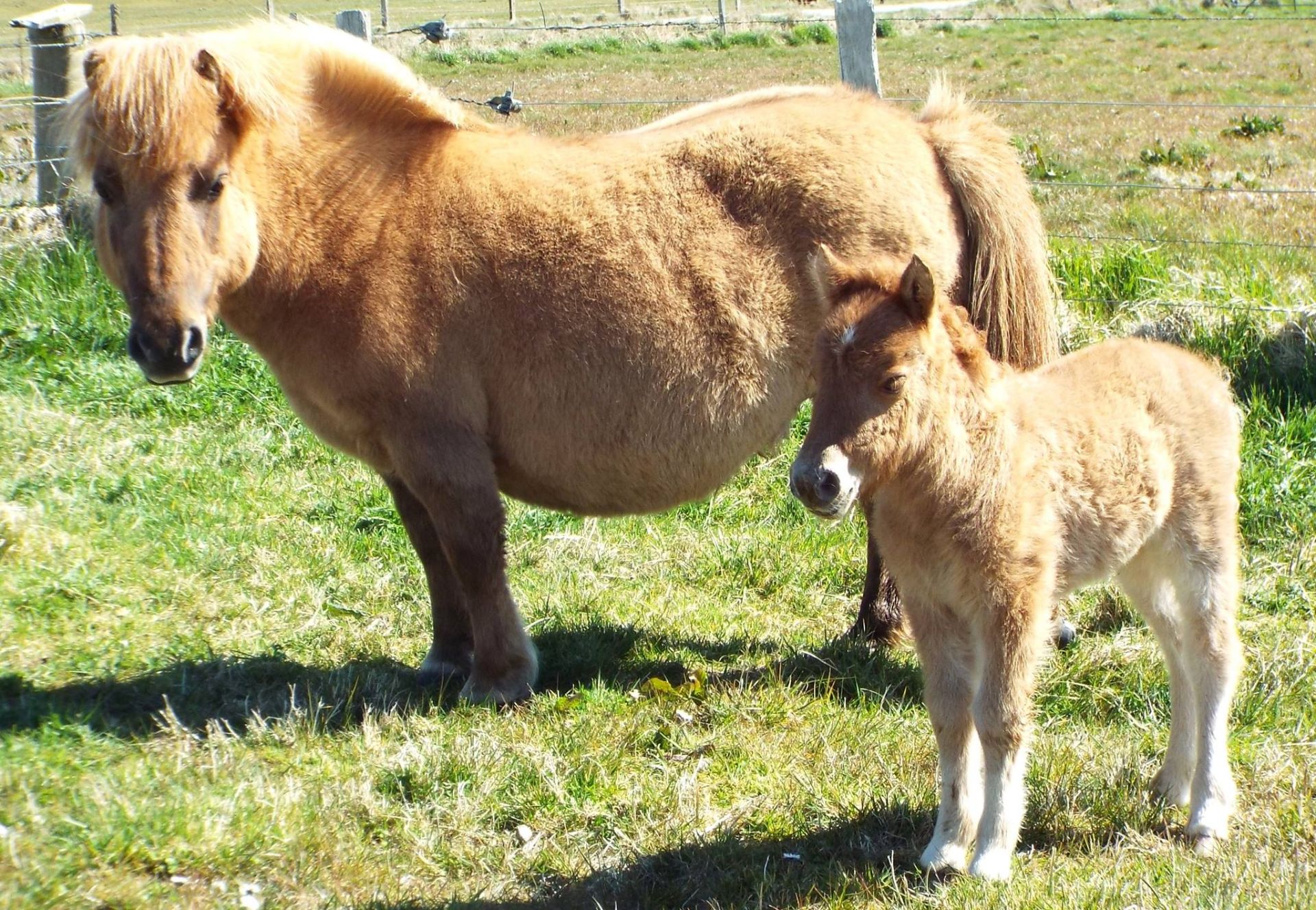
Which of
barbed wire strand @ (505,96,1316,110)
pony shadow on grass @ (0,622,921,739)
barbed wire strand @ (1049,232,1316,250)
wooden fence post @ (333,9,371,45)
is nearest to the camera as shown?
pony shadow on grass @ (0,622,921,739)

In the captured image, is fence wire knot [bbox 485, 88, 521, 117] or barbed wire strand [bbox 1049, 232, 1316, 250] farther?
fence wire knot [bbox 485, 88, 521, 117]

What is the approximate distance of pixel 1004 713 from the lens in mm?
3227

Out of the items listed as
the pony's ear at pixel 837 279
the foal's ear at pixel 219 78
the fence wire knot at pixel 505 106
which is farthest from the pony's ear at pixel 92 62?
the fence wire knot at pixel 505 106

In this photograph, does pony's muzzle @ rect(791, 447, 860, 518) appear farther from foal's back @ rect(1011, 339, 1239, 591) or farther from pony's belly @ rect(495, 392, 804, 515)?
pony's belly @ rect(495, 392, 804, 515)

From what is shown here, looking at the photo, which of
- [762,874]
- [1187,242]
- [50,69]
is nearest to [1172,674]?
[762,874]

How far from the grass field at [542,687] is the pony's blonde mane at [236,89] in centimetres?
197

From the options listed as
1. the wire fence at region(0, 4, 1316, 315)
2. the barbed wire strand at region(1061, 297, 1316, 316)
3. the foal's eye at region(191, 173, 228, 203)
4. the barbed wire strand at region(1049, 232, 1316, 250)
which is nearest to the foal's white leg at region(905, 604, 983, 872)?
the foal's eye at region(191, 173, 228, 203)

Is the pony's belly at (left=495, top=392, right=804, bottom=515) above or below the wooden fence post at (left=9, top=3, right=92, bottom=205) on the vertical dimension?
below

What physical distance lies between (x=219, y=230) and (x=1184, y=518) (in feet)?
10.7

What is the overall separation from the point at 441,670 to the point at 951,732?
221cm

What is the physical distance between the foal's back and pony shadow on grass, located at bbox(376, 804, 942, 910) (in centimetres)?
92

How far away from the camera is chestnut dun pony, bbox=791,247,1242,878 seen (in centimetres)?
310

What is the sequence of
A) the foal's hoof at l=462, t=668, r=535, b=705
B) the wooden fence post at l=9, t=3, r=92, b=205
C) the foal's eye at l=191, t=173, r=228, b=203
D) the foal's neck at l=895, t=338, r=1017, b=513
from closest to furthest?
the foal's neck at l=895, t=338, r=1017, b=513 < the foal's eye at l=191, t=173, r=228, b=203 < the foal's hoof at l=462, t=668, r=535, b=705 < the wooden fence post at l=9, t=3, r=92, b=205

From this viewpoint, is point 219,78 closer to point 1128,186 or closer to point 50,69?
point 50,69
